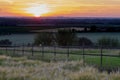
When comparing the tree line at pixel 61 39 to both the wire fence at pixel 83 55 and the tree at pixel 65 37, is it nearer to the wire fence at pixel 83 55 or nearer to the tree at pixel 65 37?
the tree at pixel 65 37

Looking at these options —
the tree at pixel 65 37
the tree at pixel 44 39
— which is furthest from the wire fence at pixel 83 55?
the tree at pixel 44 39

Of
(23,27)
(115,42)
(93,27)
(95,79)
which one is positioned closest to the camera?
(95,79)

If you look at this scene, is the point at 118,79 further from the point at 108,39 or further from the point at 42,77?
the point at 108,39

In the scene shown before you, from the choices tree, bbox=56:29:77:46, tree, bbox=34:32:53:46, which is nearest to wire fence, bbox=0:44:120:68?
tree, bbox=56:29:77:46

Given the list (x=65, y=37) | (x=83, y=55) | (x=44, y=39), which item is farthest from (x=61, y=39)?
(x=83, y=55)

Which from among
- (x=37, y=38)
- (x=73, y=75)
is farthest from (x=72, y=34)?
(x=73, y=75)

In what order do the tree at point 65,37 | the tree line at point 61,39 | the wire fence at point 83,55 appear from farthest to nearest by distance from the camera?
the tree at point 65,37, the tree line at point 61,39, the wire fence at point 83,55

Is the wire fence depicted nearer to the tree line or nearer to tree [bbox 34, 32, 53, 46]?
the tree line

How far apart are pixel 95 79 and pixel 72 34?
69.9m

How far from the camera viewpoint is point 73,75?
12.7 metres

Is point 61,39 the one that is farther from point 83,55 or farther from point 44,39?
point 83,55

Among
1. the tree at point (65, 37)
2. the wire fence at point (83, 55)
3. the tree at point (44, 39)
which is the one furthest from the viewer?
the tree at point (44, 39)

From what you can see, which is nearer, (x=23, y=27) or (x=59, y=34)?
(x=59, y=34)

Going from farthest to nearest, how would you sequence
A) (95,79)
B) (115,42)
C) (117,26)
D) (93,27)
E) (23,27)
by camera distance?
(23,27)
(117,26)
(93,27)
(115,42)
(95,79)
